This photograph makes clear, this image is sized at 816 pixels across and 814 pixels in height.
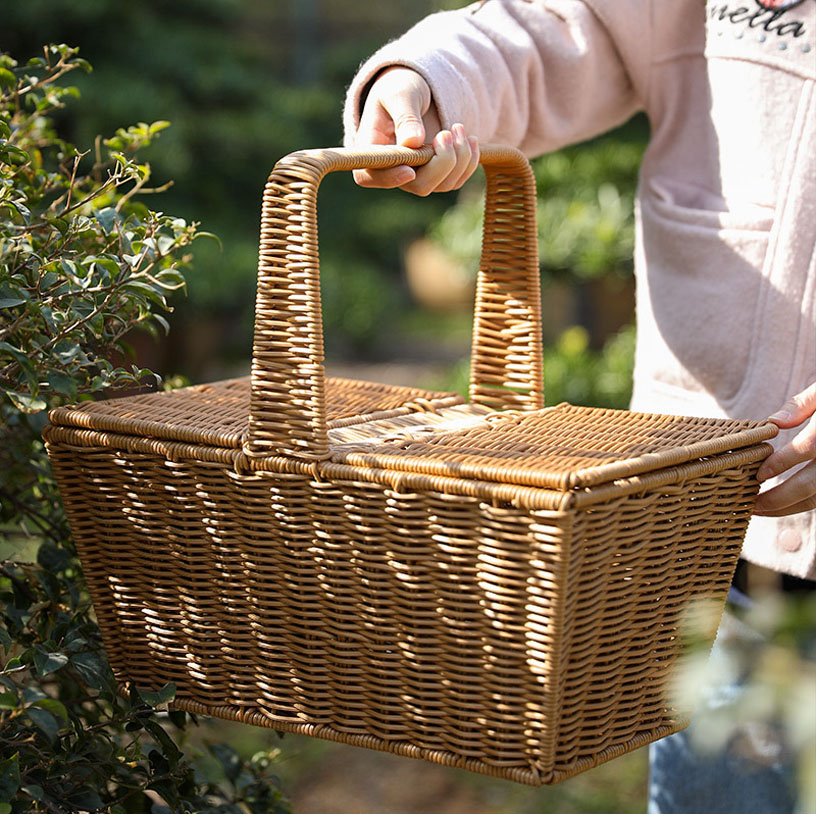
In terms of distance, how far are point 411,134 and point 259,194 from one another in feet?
14.8

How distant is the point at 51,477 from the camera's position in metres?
0.99

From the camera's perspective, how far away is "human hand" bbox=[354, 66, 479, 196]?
80cm

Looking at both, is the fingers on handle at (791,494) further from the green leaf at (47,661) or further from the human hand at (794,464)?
the green leaf at (47,661)

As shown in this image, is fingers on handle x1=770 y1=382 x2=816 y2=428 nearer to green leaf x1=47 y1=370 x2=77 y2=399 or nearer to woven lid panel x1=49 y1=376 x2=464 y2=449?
woven lid panel x1=49 y1=376 x2=464 y2=449

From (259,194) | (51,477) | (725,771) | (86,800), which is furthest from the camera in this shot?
(259,194)

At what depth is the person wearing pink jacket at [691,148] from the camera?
2.90 feet

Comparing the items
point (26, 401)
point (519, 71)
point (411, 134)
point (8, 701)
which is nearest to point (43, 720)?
point (8, 701)

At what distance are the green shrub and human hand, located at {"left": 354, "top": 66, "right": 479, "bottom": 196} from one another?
0.17 meters

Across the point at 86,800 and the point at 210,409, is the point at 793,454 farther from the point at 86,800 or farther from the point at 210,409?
the point at 86,800

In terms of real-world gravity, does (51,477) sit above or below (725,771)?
above

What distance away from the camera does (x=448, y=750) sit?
2.39 ft

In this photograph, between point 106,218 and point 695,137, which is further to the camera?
point 695,137

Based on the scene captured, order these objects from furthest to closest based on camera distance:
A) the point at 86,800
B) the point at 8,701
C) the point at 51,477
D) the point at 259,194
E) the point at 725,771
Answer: the point at 259,194 < the point at 725,771 < the point at 51,477 < the point at 86,800 < the point at 8,701

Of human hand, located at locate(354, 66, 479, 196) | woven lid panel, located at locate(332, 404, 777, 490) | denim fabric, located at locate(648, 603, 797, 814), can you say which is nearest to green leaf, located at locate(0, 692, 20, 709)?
woven lid panel, located at locate(332, 404, 777, 490)
